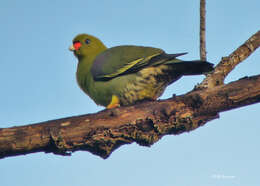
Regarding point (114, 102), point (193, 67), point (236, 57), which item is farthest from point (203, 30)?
point (114, 102)

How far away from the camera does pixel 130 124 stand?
10.3ft

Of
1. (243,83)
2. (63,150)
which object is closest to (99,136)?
(63,150)

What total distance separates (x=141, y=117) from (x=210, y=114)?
26.0 inches

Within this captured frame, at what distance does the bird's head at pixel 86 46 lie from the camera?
4.56m

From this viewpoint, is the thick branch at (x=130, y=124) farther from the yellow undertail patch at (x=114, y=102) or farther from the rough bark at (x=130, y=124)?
the yellow undertail patch at (x=114, y=102)

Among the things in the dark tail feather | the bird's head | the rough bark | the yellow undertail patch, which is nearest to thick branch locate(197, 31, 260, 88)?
the dark tail feather

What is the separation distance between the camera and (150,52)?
146 inches

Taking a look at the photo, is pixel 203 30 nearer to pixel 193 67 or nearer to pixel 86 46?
pixel 193 67

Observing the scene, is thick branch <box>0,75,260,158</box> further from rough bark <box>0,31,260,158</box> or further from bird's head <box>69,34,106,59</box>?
bird's head <box>69,34,106,59</box>

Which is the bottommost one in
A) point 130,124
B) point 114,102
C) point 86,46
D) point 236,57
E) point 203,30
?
point 130,124

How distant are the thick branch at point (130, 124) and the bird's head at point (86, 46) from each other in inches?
61.5

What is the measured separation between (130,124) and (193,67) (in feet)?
2.91

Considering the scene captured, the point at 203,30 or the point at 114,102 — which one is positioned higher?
the point at 203,30

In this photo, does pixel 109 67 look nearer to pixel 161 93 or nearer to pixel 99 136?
pixel 161 93
